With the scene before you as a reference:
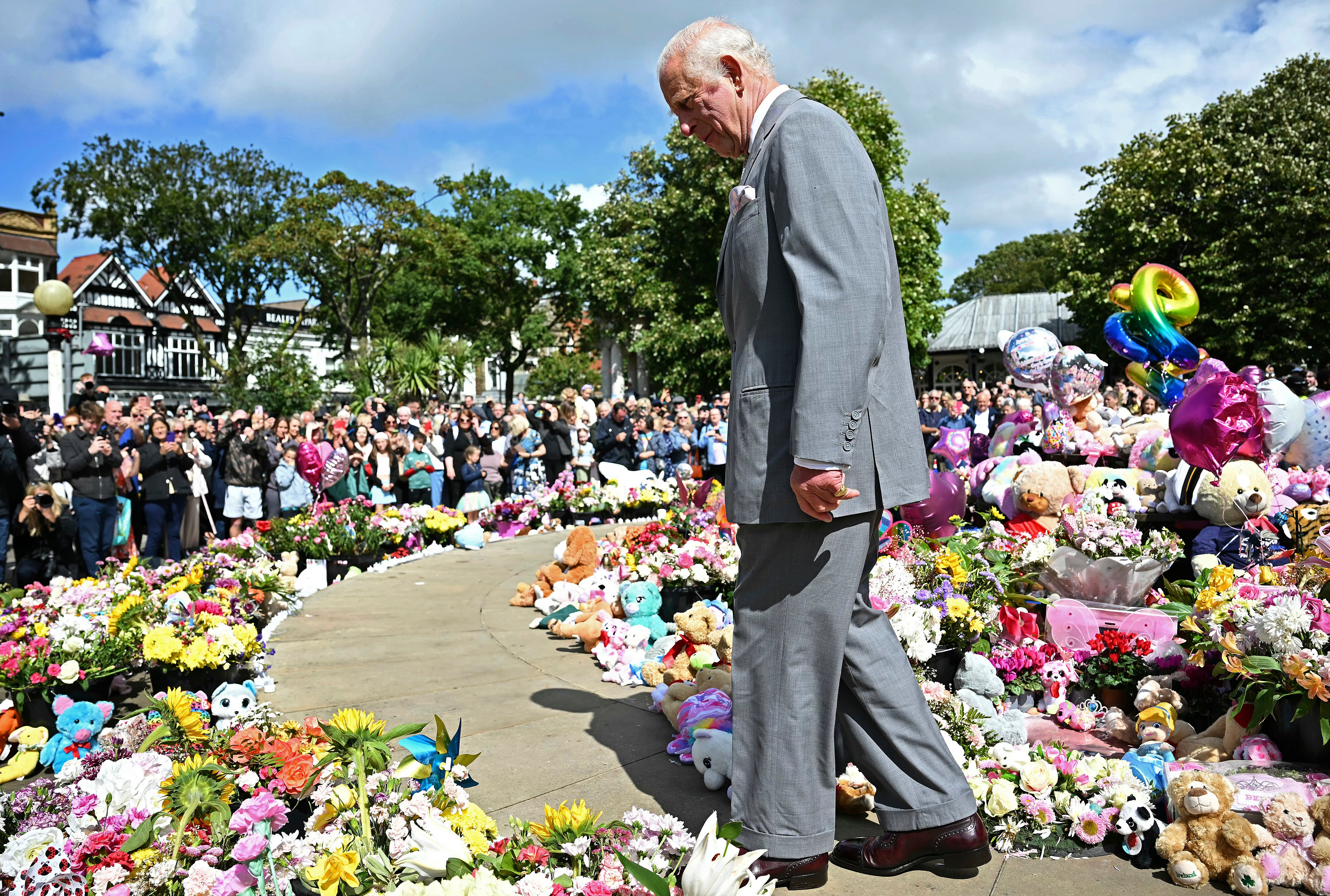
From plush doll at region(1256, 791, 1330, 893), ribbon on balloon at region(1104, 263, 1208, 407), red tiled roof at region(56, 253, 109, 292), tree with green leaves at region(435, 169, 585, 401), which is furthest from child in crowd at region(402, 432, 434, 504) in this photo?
red tiled roof at region(56, 253, 109, 292)

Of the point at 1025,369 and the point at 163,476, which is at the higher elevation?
the point at 1025,369

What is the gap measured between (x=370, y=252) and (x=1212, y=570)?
2677 cm

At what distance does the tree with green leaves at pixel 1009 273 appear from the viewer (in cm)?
5541

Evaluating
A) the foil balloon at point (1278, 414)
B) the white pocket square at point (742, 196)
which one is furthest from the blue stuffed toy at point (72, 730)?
the foil balloon at point (1278, 414)

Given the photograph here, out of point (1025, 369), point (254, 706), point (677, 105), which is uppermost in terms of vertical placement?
point (677, 105)

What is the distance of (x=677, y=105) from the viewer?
237cm

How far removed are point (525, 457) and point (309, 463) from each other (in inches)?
117

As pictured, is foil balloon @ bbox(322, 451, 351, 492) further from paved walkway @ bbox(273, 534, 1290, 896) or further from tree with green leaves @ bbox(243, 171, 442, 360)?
tree with green leaves @ bbox(243, 171, 442, 360)

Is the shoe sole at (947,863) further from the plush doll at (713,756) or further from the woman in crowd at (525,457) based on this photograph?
the woman in crowd at (525,457)

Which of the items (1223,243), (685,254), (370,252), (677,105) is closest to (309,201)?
(370,252)

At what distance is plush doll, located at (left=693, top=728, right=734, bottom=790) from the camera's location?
2.75 meters

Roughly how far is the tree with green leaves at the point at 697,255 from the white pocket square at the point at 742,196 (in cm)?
2158

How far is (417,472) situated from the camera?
11.0 m

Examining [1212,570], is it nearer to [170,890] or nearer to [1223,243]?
[170,890]
